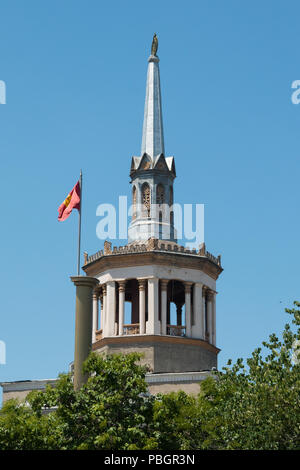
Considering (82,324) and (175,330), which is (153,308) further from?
(82,324)

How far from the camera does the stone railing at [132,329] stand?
5706 centimetres

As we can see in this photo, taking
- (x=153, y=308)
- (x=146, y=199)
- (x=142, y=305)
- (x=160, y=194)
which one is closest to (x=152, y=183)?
(x=160, y=194)

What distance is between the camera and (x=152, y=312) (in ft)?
186

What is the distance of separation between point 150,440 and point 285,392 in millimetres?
6693

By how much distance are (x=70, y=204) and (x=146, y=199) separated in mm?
9311

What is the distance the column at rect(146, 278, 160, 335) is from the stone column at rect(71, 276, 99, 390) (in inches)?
327

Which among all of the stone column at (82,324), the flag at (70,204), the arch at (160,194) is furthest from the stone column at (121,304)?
the stone column at (82,324)

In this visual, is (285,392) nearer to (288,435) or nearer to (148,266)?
(288,435)

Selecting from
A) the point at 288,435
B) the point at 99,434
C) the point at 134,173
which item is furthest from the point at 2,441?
the point at 134,173

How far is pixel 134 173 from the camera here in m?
62.0

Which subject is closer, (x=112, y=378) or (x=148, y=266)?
(x=112, y=378)

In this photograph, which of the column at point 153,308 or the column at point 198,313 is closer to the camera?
the column at point 153,308

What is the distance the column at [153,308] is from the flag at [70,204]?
7074mm

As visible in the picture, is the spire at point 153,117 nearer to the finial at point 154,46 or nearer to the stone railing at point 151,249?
the finial at point 154,46
